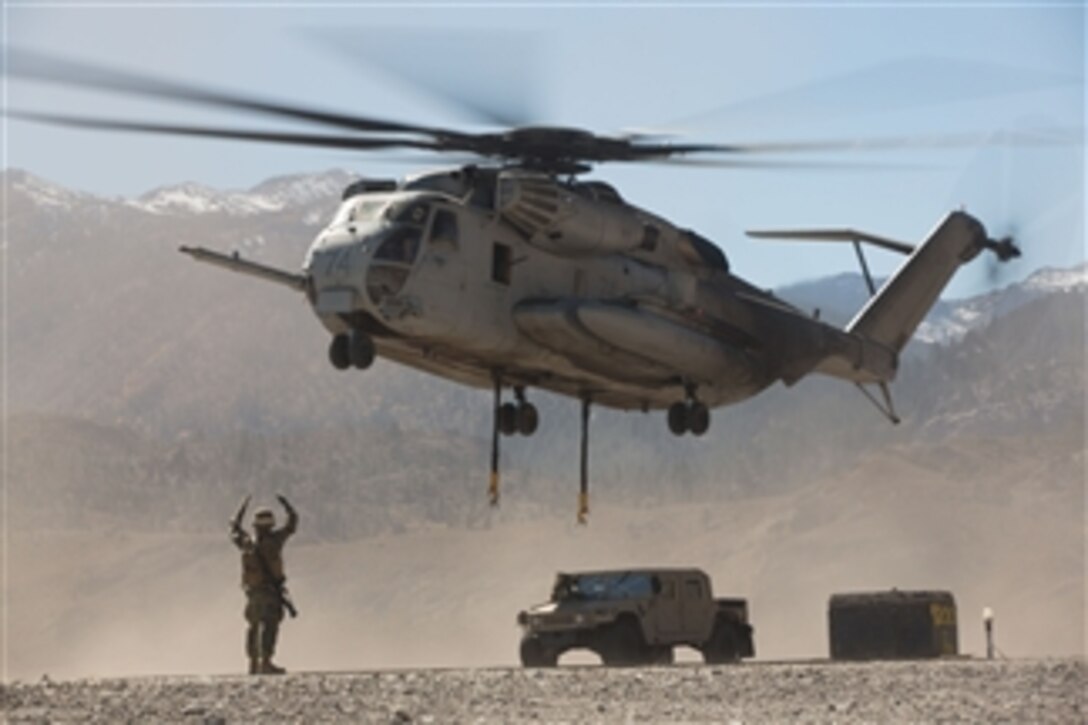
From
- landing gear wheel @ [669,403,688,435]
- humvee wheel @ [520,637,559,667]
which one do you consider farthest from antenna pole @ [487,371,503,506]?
landing gear wheel @ [669,403,688,435]

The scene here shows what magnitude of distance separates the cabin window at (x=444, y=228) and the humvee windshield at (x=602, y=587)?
15.2ft

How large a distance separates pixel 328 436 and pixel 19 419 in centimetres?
1686

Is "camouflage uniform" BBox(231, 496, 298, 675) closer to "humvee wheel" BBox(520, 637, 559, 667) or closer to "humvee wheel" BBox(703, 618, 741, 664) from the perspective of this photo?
"humvee wheel" BBox(520, 637, 559, 667)

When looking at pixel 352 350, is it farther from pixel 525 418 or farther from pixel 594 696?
pixel 594 696

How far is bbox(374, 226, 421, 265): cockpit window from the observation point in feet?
89.5

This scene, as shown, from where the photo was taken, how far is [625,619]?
2659 centimetres

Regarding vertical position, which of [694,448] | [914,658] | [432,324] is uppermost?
[694,448]

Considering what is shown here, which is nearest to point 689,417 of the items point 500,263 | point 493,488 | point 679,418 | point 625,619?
point 679,418

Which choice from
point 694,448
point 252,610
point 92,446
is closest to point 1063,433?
point 694,448

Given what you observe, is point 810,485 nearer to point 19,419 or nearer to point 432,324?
point 19,419

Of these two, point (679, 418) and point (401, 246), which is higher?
point (401, 246)

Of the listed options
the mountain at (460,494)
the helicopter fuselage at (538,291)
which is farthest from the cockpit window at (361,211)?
the mountain at (460,494)

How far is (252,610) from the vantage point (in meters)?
23.0

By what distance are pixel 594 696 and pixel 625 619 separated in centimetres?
788
